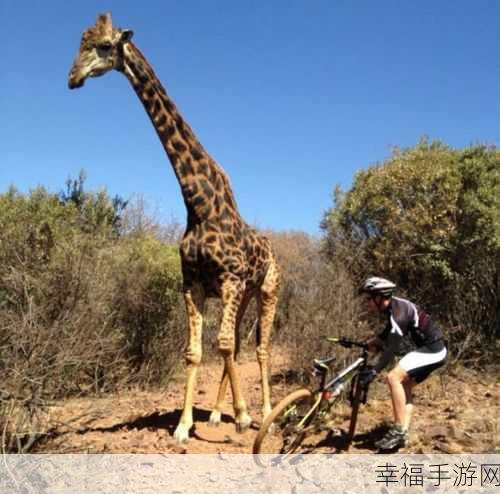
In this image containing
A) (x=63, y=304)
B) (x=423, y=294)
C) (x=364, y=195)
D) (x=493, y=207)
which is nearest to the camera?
(x=63, y=304)

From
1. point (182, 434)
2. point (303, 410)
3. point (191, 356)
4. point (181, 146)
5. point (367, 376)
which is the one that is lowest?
point (182, 434)

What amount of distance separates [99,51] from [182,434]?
3965 mm

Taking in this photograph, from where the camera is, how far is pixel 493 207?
361 inches

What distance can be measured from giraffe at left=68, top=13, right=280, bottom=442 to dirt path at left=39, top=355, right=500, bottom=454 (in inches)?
12.2

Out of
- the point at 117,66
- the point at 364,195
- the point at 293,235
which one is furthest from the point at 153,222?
the point at 117,66

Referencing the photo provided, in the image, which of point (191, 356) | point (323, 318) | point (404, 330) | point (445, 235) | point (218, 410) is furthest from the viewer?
point (445, 235)

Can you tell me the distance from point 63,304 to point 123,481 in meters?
3.56

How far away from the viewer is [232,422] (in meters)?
6.15

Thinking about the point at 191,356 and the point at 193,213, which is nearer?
the point at 191,356

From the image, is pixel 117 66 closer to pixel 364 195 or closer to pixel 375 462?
pixel 375 462

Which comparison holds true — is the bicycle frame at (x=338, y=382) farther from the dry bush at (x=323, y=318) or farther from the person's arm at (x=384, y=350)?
the dry bush at (x=323, y=318)

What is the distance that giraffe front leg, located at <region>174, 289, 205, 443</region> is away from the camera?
5.26 m

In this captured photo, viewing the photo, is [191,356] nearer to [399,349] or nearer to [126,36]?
[399,349]

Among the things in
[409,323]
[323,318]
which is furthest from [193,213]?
[323,318]
